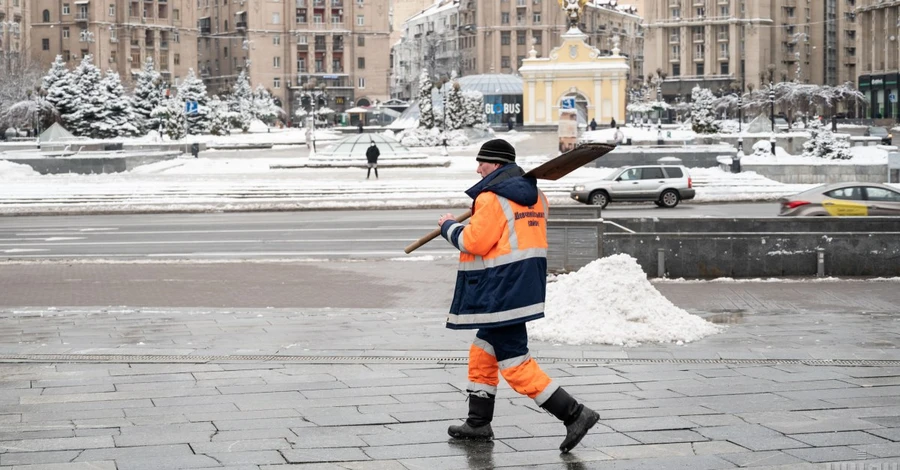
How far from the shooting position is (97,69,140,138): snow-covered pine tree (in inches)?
3036

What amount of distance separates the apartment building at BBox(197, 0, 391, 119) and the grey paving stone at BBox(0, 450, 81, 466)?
125920mm

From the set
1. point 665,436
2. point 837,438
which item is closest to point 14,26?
point 665,436

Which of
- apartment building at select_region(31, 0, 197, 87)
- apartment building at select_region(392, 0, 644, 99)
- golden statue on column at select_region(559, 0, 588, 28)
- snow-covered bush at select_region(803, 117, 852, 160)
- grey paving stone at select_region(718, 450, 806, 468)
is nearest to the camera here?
grey paving stone at select_region(718, 450, 806, 468)

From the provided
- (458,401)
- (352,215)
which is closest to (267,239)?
(352,215)

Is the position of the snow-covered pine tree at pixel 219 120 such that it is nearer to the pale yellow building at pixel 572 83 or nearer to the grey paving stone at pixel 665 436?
the pale yellow building at pixel 572 83

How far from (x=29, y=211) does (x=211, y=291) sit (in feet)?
70.6

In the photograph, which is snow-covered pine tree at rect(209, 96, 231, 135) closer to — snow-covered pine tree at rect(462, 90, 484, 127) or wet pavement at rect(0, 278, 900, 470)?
snow-covered pine tree at rect(462, 90, 484, 127)

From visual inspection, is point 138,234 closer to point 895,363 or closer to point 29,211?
point 29,211

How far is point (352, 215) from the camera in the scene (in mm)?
32219

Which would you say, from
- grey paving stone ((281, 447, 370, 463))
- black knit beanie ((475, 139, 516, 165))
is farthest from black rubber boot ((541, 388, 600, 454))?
black knit beanie ((475, 139, 516, 165))

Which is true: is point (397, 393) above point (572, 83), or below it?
below

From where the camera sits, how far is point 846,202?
82.0 ft

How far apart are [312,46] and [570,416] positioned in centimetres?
12982

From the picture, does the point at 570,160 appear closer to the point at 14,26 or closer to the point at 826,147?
the point at 826,147
